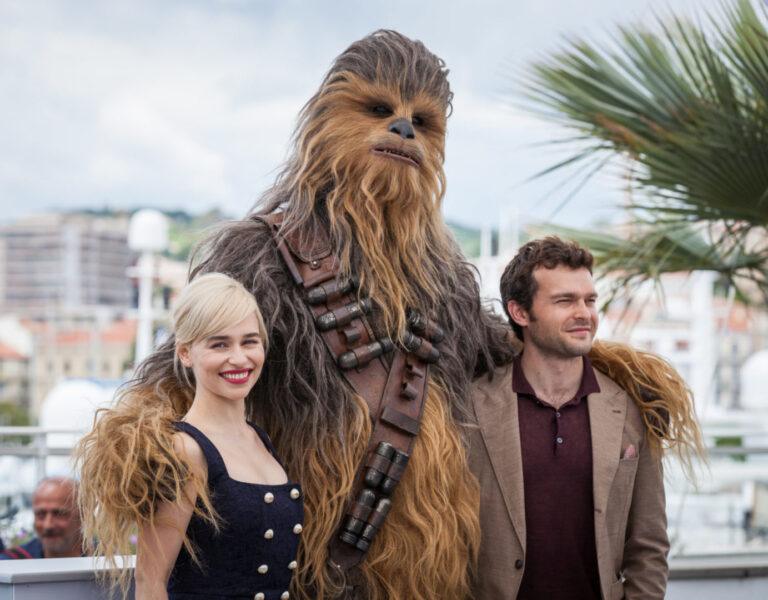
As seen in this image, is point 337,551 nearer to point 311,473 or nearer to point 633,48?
point 311,473

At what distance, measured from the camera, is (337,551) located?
2826 mm

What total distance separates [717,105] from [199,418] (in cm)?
274

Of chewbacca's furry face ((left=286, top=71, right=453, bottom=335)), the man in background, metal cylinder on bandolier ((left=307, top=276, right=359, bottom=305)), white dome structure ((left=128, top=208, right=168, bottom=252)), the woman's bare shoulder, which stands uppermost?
white dome structure ((left=128, top=208, right=168, bottom=252))

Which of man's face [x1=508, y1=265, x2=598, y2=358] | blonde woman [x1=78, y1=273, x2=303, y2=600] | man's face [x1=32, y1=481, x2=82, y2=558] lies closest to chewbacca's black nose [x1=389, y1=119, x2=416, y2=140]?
man's face [x1=508, y1=265, x2=598, y2=358]

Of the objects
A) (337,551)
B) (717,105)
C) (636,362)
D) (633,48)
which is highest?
(633,48)

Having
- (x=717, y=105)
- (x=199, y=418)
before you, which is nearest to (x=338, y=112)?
(x=199, y=418)

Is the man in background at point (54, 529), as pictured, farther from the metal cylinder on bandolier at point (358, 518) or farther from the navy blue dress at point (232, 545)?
the navy blue dress at point (232, 545)

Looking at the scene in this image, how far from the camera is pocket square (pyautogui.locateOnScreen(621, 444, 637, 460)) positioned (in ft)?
10.1

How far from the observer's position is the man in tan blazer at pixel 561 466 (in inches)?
118

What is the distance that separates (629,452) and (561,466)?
0.22m

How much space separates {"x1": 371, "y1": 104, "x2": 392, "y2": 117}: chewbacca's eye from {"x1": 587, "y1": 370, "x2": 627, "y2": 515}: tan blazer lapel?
3.22 feet

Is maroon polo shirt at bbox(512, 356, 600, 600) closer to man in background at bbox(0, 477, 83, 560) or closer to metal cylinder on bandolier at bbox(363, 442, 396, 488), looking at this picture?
metal cylinder on bandolier at bbox(363, 442, 396, 488)

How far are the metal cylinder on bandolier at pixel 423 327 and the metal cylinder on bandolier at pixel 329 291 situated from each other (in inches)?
7.9

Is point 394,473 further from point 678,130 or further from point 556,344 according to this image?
point 678,130
